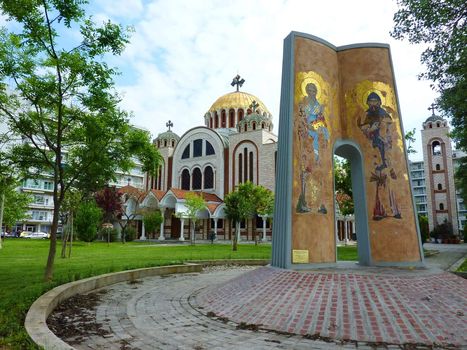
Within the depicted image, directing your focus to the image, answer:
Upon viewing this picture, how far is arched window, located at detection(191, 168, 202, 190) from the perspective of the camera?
4850 cm

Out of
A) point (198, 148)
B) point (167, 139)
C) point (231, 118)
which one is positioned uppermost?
point (231, 118)

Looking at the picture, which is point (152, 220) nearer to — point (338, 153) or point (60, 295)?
point (338, 153)

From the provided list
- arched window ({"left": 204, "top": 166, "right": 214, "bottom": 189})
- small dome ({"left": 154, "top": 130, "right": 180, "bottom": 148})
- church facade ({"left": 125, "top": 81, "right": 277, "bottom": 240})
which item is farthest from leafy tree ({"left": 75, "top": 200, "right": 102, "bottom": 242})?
small dome ({"left": 154, "top": 130, "right": 180, "bottom": 148})

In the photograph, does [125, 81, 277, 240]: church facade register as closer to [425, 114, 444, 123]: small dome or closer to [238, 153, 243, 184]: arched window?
[238, 153, 243, 184]: arched window

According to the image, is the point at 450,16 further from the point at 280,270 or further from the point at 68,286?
the point at 68,286

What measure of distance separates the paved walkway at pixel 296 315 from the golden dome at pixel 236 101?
143ft

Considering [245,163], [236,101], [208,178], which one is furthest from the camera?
[236,101]

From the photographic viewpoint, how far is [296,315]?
6105 millimetres

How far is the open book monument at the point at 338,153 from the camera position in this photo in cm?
895

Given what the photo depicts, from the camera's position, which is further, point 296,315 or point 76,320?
point 76,320

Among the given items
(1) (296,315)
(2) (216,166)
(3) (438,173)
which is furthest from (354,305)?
(3) (438,173)

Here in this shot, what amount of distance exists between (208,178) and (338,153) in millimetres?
36923

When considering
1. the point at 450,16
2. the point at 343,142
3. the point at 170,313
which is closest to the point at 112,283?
the point at 170,313

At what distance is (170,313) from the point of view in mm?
6977
